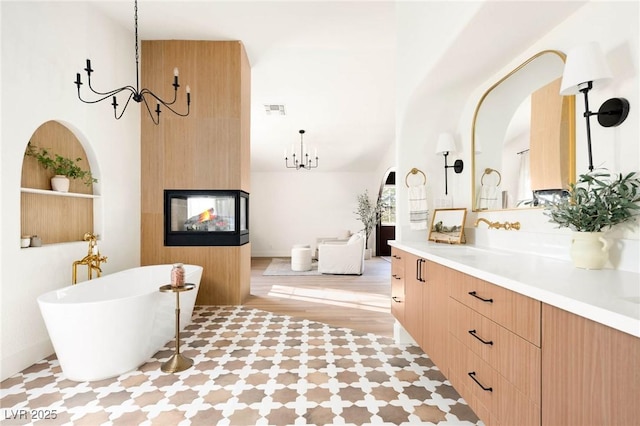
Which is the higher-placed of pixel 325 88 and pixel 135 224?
pixel 325 88

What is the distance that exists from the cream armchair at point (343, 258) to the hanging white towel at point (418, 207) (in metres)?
3.29

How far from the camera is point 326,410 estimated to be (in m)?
1.88

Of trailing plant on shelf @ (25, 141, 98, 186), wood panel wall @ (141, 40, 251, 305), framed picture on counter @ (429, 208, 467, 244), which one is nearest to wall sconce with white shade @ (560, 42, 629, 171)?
framed picture on counter @ (429, 208, 467, 244)

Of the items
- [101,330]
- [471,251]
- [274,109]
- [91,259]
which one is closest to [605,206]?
[471,251]

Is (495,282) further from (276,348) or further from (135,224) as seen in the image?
(135,224)

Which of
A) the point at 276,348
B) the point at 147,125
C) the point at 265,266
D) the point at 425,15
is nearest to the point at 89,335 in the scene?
the point at 276,348

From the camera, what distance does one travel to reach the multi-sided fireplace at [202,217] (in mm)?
4023

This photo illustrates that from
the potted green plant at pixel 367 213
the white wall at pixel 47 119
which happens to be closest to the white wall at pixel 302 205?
the potted green plant at pixel 367 213

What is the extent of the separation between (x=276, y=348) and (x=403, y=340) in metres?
1.11

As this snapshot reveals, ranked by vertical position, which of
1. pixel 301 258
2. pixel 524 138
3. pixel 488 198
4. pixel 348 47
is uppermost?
pixel 348 47

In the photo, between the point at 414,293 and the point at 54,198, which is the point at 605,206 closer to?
the point at 414,293

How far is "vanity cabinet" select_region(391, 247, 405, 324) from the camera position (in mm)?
2666

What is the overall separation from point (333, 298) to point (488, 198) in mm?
2616

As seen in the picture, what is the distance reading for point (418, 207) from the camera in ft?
9.54
